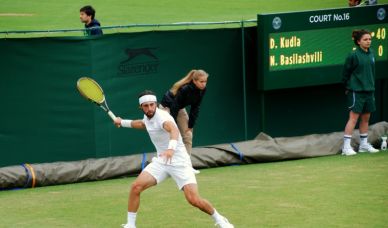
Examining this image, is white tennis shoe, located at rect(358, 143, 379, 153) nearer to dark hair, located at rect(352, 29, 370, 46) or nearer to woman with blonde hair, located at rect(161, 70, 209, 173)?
dark hair, located at rect(352, 29, 370, 46)

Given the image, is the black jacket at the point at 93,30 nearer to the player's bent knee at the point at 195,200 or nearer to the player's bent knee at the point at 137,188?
the player's bent knee at the point at 137,188

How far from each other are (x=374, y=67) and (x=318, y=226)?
6.14 meters

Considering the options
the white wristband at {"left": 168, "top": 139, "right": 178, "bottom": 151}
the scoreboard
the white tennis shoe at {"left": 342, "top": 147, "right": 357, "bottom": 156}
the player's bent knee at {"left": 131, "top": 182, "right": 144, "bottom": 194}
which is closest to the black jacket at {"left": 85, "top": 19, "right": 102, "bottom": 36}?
the scoreboard

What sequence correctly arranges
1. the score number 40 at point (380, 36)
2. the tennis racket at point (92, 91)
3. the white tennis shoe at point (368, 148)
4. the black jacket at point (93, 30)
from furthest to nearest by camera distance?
the score number 40 at point (380, 36), the white tennis shoe at point (368, 148), the black jacket at point (93, 30), the tennis racket at point (92, 91)

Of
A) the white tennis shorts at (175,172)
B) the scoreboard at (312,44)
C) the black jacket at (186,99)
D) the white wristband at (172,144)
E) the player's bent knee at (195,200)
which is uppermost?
the scoreboard at (312,44)

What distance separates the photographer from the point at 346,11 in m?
17.8

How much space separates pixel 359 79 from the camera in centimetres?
1694

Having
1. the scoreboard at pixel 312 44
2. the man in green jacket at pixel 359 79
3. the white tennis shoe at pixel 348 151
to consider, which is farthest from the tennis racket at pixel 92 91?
the white tennis shoe at pixel 348 151

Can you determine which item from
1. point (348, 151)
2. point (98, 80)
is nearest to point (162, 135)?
point (98, 80)

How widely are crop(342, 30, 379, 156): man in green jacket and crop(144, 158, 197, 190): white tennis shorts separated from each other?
19.3 ft

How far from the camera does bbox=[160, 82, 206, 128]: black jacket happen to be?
15.0 m

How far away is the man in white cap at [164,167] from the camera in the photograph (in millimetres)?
11555

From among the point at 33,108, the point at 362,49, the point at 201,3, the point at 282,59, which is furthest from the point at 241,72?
the point at 201,3

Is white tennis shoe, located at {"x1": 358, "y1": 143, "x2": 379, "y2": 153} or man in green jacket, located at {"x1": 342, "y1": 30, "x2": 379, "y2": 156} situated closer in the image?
man in green jacket, located at {"x1": 342, "y1": 30, "x2": 379, "y2": 156}
